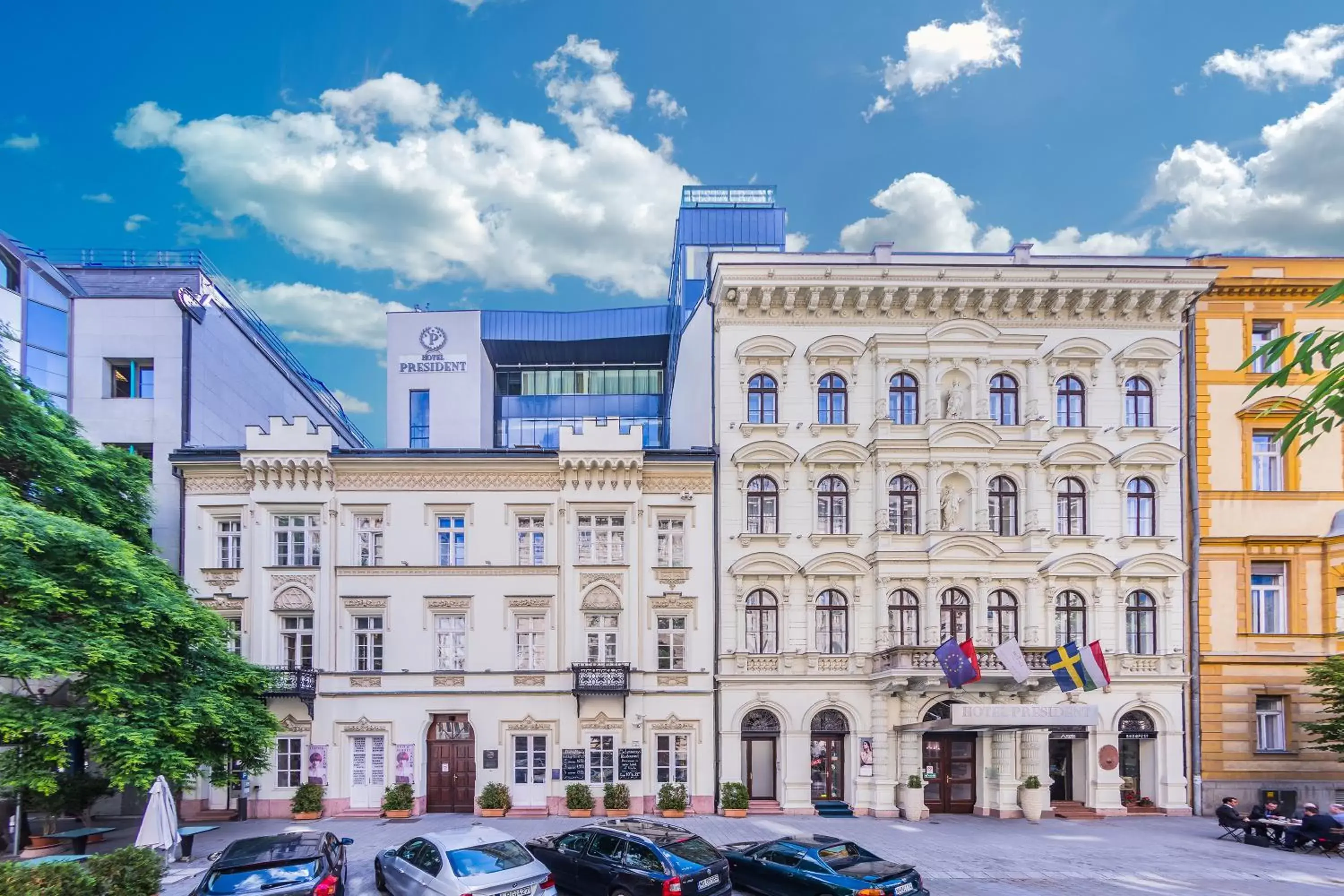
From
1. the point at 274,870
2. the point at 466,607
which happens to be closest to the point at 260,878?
the point at 274,870

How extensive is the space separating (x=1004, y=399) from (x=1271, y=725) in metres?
13.7

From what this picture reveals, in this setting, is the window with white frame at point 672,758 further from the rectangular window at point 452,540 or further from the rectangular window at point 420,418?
the rectangular window at point 420,418

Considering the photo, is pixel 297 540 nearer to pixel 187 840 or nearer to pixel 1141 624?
pixel 187 840

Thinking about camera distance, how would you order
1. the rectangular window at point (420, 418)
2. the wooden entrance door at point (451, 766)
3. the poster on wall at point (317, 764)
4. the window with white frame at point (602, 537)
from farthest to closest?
the rectangular window at point (420, 418) → the window with white frame at point (602, 537) → the wooden entrance door at point (451, 766) → the poster on wall at point (317, 764)

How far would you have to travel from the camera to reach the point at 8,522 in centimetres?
1780

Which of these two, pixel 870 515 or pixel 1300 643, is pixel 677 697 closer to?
pixel 870 515

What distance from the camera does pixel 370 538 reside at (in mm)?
29453

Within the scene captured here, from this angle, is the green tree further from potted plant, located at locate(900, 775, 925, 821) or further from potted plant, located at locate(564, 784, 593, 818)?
potted plant, located at locate(900, 775, 925, 821)

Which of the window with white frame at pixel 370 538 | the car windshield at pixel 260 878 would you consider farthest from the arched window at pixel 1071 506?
the car windshield at pixel 260 878

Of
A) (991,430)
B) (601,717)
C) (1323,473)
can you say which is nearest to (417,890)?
(601,717)

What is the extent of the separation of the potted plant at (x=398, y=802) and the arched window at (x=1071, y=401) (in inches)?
953

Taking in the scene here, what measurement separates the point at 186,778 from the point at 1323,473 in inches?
1381

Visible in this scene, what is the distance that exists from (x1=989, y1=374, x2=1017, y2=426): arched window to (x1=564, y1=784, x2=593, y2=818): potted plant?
59.3 feet

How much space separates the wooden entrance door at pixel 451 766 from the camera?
93.1 feet
